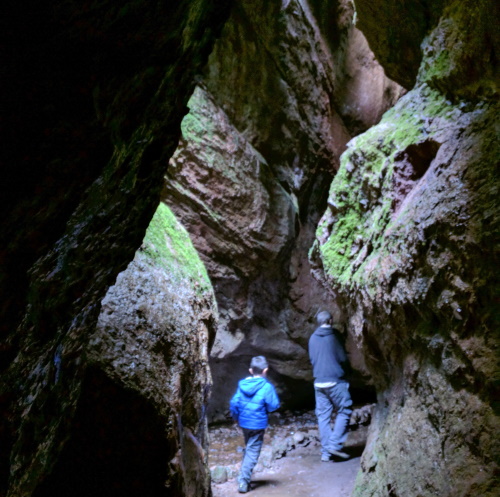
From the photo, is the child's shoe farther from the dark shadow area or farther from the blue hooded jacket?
the dark shadow area

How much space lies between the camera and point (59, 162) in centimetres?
173

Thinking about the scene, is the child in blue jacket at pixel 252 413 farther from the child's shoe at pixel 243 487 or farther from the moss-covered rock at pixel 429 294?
the moss-covered rock at pixel 429 294

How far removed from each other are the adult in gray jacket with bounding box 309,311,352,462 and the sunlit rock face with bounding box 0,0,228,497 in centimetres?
458

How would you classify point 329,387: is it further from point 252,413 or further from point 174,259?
point 174,259

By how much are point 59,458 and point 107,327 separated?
33.9 inches

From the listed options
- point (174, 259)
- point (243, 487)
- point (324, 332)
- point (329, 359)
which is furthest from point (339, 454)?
point (174, 259)

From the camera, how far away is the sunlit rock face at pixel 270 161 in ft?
29.6

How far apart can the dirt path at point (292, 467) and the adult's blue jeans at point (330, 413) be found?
275mm

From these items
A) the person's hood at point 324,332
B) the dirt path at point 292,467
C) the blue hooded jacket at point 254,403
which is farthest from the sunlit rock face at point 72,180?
the person's hood at point 324,332

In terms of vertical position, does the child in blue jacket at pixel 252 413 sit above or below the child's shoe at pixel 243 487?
above

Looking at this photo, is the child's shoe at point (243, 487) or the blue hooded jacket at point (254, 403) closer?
the child's shoe at point (243, 487)

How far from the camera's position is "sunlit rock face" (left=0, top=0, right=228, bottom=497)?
149 cm

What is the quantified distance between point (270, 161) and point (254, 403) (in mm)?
6097

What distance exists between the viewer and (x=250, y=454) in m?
6.09
